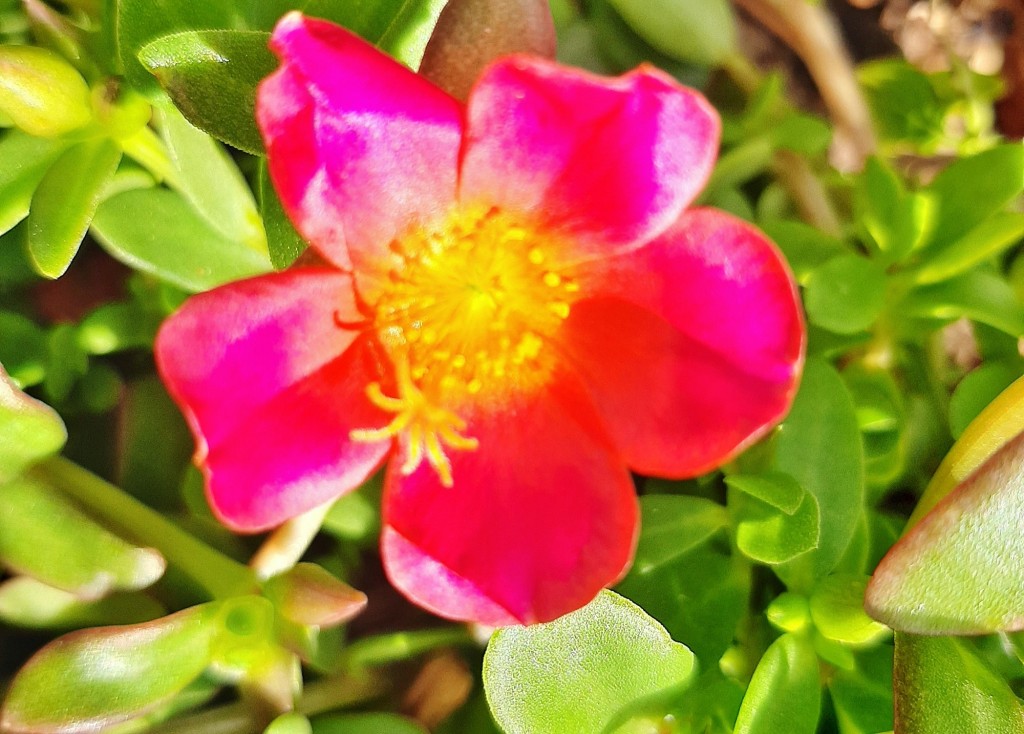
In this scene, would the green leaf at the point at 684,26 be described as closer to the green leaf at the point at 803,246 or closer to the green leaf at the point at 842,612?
the green leaf at the point at 803,246

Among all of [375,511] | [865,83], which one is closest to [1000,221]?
[865,83]

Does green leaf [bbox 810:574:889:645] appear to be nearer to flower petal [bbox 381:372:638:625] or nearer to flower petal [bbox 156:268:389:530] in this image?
flower petal [bbox 381:372:638:625]

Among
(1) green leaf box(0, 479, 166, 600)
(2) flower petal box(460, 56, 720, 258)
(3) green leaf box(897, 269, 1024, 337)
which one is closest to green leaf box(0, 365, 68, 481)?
(1) green leaf box(0, 479, 166, 600)

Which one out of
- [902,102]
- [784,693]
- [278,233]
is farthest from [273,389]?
[902,102]

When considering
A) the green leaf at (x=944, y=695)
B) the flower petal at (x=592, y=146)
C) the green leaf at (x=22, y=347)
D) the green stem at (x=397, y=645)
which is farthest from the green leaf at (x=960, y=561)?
the green leaf at (x=22, y=347)

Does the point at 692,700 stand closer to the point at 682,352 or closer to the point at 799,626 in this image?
the point at 799,626

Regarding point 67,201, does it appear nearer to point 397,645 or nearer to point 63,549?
point 63,549
